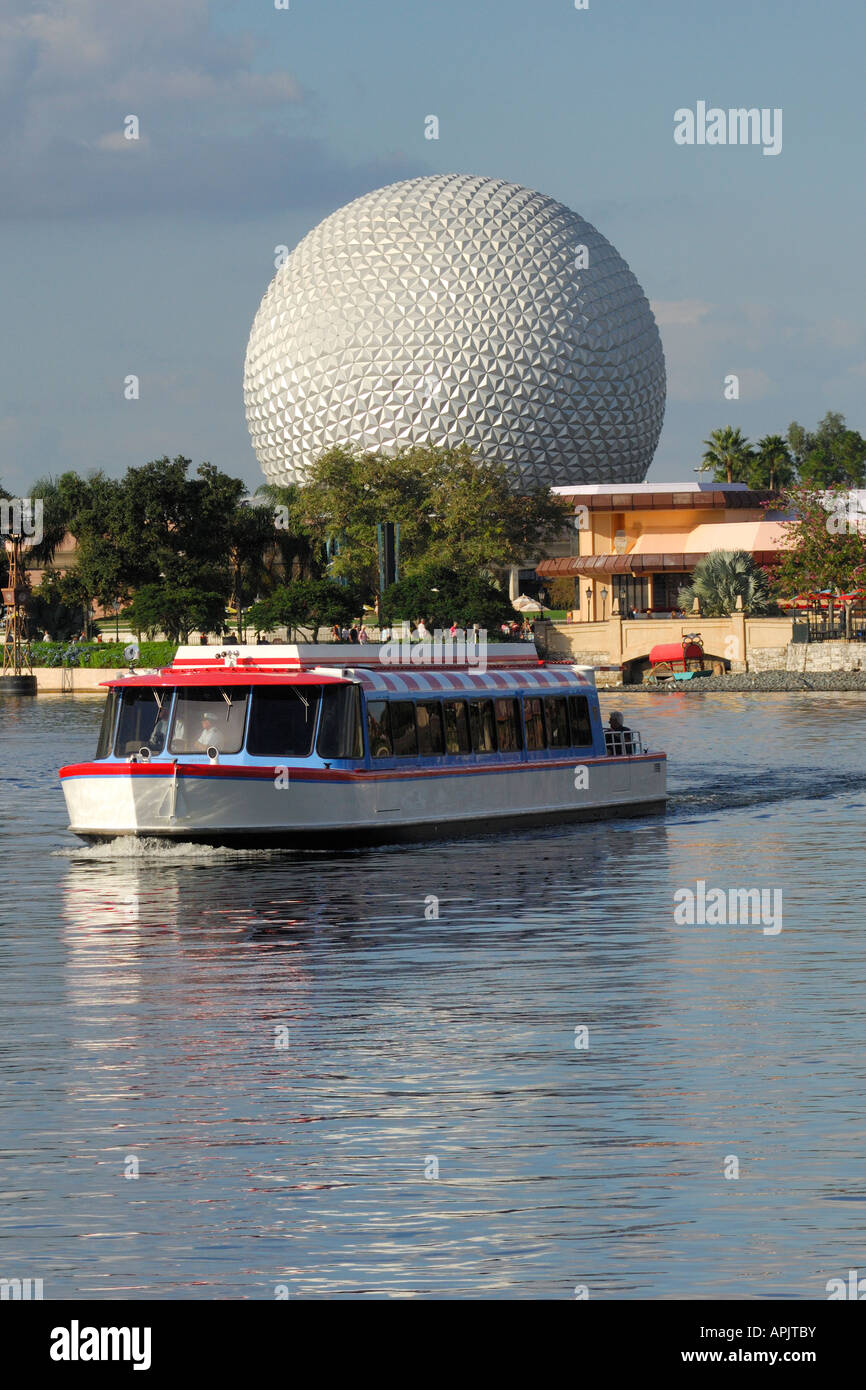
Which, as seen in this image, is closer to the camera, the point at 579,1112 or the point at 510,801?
the point at 579,1112

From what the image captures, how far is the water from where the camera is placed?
Result: 9.88m

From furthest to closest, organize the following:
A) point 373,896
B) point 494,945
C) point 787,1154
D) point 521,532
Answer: point 521,532
point 373,896
point 494,945
point 787,1154

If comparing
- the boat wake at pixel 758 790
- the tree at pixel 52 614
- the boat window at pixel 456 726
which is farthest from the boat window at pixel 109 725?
the tree at pixel 52 614

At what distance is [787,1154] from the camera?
11.7 metres

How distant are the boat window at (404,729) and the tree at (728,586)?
69702 millimetres

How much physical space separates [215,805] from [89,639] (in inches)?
3086

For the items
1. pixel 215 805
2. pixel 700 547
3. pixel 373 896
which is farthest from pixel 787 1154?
pixel 700 547

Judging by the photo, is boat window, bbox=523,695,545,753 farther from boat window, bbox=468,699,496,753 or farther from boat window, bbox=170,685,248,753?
boat window, bbox=170,685,248,753

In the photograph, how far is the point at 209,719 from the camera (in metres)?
30.4

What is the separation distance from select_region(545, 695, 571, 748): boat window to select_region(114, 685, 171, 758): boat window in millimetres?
7475

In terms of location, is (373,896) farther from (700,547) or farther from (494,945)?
(700,547)

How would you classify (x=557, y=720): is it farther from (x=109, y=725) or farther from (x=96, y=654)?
(x=96, y=654)

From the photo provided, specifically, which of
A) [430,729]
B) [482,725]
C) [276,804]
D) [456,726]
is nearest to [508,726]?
[482,725]

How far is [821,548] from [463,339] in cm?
3587
